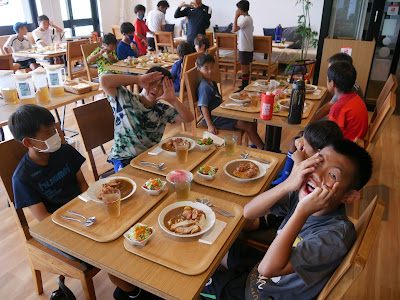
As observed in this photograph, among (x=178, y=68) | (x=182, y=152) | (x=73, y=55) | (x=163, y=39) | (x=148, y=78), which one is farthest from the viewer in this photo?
(x=163, y=39)

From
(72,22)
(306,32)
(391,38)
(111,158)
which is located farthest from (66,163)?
(72,22)

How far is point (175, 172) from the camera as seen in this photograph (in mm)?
1417

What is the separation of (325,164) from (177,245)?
1.82 feet

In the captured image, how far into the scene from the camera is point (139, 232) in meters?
1.08

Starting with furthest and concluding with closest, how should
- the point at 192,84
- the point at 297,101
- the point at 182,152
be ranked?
the point at 192,84, the point at 297,101, the point at 182,152

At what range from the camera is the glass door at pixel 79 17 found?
732 centimetres

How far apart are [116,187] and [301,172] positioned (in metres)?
0.79

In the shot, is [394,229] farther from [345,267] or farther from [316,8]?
[316,8]

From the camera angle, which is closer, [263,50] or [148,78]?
[148,78]

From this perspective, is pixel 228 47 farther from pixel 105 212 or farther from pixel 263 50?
pixel 105 212

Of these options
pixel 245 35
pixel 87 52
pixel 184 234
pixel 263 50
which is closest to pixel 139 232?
pixel 184 234

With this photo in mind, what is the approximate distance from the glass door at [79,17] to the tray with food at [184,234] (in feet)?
24.2

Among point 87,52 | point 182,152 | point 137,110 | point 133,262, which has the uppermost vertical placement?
point 87,52

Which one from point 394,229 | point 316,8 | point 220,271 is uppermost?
point 316,8
